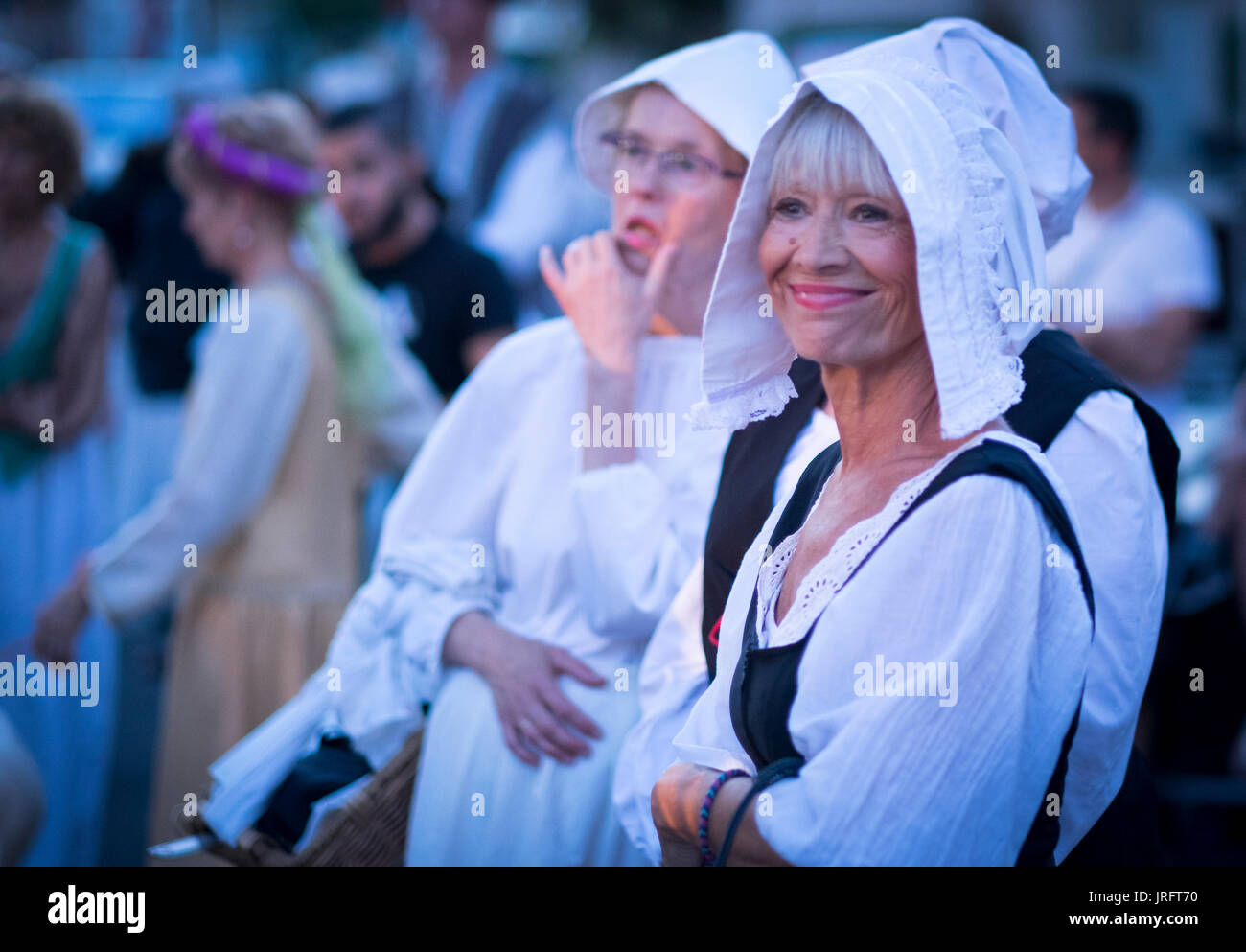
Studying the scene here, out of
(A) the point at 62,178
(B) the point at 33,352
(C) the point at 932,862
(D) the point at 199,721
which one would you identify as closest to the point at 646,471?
(C) the point at 932,862

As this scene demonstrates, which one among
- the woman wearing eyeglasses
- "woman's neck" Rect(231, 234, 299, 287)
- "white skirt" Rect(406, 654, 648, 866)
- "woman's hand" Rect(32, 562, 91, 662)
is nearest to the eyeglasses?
the woman wearing eyeglasses

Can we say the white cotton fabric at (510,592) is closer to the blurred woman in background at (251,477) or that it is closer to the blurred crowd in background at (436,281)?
the blurred woman in background at (251,477)

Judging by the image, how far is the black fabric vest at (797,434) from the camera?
83.3 inches

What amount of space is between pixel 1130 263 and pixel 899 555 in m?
3.96

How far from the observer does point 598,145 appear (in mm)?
2881

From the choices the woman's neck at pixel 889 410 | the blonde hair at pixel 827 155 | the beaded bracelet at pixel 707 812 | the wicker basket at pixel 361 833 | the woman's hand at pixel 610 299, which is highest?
the blonde hair at pixel 827 155

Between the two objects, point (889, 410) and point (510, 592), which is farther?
point (510, 592)

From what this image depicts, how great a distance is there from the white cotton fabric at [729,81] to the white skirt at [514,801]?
45.9 inches

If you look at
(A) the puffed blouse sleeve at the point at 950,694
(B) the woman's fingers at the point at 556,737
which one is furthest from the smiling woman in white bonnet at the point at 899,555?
(B) the woman's fingers at the point at 556,737

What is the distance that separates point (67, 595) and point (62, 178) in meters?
1.75

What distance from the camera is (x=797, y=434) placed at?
2.28 metres

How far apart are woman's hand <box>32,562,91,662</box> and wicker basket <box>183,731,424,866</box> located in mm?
1245

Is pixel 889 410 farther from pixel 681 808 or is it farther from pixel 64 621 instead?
pixel 64 621

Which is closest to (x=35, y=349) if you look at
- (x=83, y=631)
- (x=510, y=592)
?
(x=83, y=631)
